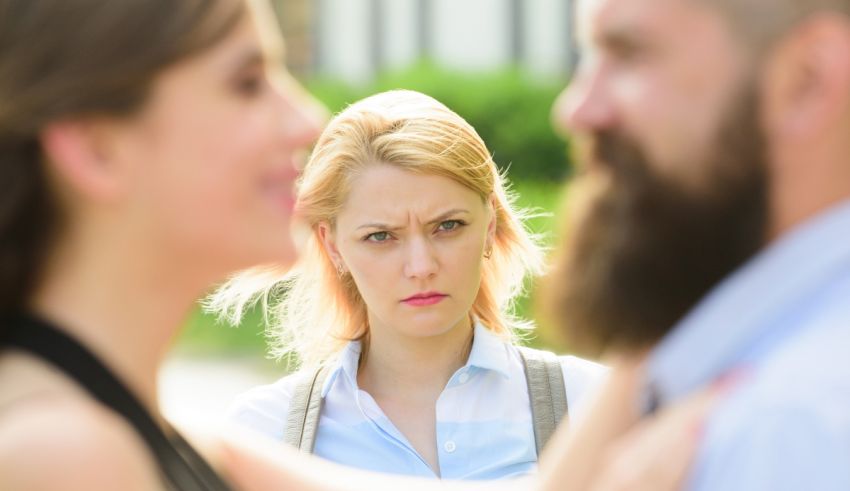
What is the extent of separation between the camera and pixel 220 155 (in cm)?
175

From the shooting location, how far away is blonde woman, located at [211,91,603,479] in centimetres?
340

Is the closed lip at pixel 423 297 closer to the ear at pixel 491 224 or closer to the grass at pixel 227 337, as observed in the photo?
the ear at pixel 491 224

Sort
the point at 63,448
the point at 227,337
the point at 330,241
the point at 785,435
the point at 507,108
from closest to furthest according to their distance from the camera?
1. the point at 785,435
2. the point at 63,448
3. the point at 330,241
4. the point at 227,337
5. the point at 507,108

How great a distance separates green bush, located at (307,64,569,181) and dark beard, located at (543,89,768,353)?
9.56m

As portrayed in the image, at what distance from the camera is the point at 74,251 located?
1715 mm

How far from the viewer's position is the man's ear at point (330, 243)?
3658mm

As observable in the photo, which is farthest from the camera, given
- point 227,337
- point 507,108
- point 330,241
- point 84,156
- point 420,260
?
point 507,108

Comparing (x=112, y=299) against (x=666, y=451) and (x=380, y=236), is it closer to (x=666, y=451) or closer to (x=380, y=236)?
(x=666, y=451)

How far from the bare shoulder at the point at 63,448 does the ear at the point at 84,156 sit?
271mm

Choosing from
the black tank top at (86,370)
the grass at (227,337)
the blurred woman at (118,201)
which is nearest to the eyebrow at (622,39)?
the blurred woman at (118,201)

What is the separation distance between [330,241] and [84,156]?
2006mm

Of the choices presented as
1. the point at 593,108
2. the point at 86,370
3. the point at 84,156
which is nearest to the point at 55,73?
the point at 84,156

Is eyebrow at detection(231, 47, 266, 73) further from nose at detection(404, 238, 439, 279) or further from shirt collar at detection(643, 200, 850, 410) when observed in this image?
nose at detection(404, 238, 439, 279)

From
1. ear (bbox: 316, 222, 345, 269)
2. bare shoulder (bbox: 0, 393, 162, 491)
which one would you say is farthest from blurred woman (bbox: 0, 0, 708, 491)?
ear (bbox: 316, 222, 345, 269)
